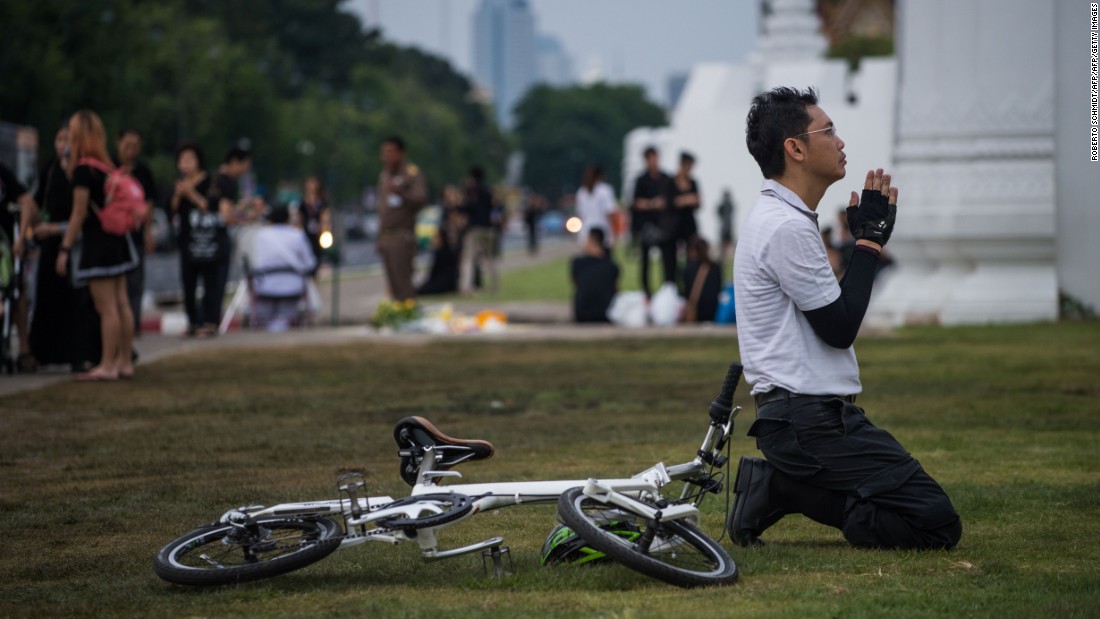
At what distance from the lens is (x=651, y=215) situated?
22531 mm

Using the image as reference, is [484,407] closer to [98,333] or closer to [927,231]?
[98,333]

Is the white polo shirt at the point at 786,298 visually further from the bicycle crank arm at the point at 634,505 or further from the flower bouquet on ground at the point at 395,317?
the flower bouquet on ground at the point at 395,317

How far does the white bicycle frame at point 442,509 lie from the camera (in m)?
5.70

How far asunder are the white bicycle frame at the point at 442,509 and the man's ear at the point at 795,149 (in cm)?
100

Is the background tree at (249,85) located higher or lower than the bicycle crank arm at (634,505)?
higher

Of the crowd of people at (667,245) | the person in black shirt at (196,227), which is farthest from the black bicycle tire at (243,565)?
the crowd of people at (667,245)


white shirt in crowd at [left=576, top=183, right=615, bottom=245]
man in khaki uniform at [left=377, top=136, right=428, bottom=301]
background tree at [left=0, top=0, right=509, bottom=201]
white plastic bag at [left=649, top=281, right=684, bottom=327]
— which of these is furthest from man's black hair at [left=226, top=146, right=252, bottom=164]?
background tree at [left=0, top=0, right=509, bottom=201]

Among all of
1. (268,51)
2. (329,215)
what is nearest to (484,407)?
(329,215)

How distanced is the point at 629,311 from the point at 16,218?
8.65m

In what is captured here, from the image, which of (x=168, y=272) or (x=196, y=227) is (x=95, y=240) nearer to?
(x=196, y=227)

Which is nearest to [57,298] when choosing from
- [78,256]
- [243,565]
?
[78,256]

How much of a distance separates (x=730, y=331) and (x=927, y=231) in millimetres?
3030

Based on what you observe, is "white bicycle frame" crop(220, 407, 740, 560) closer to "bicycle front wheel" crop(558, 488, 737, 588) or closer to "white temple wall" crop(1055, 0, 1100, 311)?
"bicycle front wheel" crop(558, 488, 737, 588)

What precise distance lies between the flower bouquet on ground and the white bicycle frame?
13.7 m
